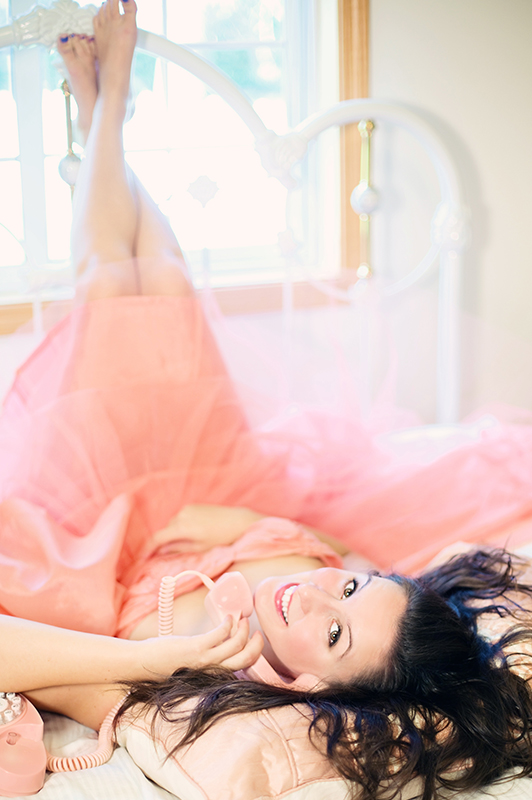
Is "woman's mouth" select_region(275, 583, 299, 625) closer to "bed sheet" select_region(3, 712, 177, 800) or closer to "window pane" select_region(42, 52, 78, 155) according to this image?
"bed sheet" select_region(3, 712, 177, 800)

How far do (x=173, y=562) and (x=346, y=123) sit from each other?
1290 millimetres

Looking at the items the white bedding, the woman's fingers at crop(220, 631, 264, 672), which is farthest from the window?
the white bedding

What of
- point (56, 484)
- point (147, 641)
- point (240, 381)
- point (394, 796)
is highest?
point (240, 381)

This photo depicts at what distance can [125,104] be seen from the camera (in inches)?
57.4

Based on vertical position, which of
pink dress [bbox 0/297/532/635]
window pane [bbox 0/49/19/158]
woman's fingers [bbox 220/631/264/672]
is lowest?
woman's fingers [bbox 220/631/264/672]

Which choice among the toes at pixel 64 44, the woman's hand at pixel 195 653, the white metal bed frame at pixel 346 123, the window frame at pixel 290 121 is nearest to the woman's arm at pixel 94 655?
the woman's hand at pixel 195 653

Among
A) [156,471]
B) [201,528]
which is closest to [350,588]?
[201,528]

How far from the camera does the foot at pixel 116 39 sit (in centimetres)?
143

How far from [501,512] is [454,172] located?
0.98 m

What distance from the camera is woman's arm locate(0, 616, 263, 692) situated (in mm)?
959

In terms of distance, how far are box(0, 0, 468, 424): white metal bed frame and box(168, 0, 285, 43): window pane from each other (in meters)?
0.44

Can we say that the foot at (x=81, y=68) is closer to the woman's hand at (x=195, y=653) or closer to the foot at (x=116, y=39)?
the foot at (x=116, y=39)

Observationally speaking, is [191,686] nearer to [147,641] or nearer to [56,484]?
[147,641]

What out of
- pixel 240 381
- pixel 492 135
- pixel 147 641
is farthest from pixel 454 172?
pixel 147 641
